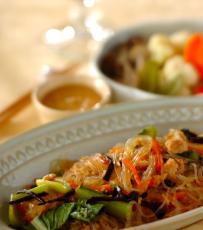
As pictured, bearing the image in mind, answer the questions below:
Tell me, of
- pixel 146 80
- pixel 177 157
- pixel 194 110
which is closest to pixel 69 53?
pixel 146 80

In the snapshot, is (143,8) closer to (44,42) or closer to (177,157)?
(44,42)

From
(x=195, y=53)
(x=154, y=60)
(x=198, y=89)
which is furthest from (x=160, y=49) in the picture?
(x=198, y=89)

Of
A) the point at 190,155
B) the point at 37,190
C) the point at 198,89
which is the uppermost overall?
the point at 37,190

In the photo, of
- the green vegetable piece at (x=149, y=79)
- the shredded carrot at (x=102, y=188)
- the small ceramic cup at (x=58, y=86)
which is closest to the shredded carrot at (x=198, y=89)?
the green vegetable piece at (x=149, y=79)

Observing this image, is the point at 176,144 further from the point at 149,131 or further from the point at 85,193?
the point at 85,193

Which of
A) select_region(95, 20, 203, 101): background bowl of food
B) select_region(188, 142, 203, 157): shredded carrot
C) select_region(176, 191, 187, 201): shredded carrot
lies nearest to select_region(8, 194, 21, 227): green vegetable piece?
select_region(176, 191, 187, 201): shredded carrot

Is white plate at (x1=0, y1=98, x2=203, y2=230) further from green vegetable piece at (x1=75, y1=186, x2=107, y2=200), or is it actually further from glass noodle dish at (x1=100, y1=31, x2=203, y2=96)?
glass noodle dish at (x1=100, y1=31, x2=203, y2=96)
